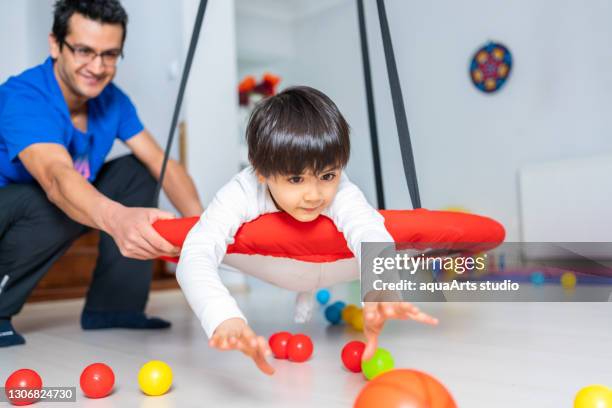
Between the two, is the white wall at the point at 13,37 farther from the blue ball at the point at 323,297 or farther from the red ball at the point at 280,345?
the red ball at the point at 280,345

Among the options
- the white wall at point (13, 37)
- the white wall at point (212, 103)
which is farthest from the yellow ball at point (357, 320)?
the white wall at point (13, 37)

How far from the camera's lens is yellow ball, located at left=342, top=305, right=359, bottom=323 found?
172 centimetres

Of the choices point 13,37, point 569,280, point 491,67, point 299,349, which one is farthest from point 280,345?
point 13,37

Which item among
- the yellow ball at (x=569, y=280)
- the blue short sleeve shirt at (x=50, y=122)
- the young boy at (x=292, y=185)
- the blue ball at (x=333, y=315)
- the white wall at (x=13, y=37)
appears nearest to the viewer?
the young boy at (x=292, y=185)

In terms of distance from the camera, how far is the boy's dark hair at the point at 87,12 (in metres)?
1.57

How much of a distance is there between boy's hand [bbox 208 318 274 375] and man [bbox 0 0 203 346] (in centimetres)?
42

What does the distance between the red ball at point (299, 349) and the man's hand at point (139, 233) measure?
12.5 inches

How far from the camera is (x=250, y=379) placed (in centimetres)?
107

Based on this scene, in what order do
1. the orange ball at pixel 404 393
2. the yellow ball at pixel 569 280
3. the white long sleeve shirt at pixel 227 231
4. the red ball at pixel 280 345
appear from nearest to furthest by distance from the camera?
the orange ball at pixel 404 393 < the white long sleeve shirt at pixel 227 231 < the red ball at pixel 280 345 < the yellow ball at pixel 569 280

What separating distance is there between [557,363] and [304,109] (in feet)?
2.36

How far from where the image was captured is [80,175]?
1.38 m

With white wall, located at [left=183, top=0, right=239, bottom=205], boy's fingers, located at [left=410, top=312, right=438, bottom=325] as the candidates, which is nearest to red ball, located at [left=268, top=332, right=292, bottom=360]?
boy's fingers, located at [left=410, top=312, right=438, bottom=325]

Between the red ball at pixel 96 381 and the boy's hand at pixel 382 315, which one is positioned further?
the red ball at pixel 96 381

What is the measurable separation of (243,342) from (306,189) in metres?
0.35
